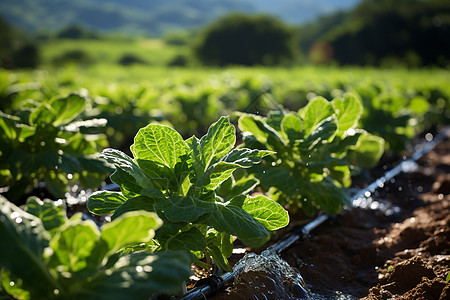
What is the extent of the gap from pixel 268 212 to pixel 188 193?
31 centimetres

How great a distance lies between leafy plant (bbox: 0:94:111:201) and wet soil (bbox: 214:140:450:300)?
132 centimetres

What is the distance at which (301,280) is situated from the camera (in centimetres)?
191

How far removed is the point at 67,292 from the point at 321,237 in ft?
5.46

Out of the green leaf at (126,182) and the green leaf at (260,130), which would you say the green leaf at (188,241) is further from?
the green leaf at (260,130)

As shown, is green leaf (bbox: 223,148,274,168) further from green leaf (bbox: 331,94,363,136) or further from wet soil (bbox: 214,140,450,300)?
green leaf (bbox: 331,94,363,136)

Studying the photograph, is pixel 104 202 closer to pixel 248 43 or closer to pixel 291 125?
pixel 291 125

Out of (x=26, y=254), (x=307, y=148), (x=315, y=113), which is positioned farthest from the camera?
(x=315, y=113)

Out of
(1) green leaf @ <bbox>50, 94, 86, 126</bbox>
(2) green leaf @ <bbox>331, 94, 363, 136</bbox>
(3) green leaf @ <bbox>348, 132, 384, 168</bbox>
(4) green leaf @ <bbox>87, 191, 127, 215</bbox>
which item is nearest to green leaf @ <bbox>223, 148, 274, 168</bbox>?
(4) green leaf @ <bbox>87, 191, 127, 215</bbox>

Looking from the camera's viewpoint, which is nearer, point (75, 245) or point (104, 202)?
point (75, 245)

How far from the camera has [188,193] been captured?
5.35 feet

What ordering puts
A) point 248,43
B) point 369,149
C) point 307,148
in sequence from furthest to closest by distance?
point 248,43 < point 369,149 < point 307,148

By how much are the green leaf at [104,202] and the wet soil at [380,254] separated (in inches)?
20.8

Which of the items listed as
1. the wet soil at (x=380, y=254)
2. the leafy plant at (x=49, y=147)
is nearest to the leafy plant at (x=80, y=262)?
the wet soil at (x=380, y=254)

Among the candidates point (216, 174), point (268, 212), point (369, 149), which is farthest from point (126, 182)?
point (369, 149)
